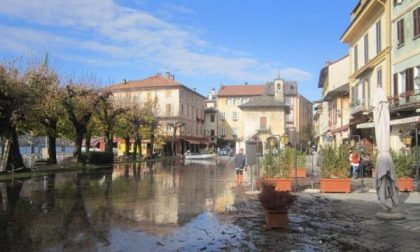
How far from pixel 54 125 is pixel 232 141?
8585 centimetres

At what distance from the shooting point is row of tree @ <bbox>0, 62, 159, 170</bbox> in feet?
99.2

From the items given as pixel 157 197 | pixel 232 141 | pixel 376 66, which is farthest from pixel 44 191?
pixel 232 141

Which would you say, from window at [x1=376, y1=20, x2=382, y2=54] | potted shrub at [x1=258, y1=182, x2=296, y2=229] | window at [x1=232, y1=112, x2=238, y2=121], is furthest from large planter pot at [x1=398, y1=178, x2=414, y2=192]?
window at [x1=232, y1=112, x2=238, y2=121]

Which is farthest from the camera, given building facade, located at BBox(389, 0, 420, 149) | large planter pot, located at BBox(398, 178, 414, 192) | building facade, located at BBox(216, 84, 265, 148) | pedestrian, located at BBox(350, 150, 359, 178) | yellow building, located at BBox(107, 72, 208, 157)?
building facade, located at BBox(216, 84, 265, 148)

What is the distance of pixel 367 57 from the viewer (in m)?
36.6

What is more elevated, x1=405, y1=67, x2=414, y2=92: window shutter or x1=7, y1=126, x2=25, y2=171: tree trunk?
x1=405, y1=67, x2=414, y2=92: window shutter

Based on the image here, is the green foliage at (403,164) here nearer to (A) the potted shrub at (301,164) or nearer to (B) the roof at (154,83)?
(A) the potted shrub at (301,164)

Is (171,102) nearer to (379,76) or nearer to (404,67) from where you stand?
(379,76)

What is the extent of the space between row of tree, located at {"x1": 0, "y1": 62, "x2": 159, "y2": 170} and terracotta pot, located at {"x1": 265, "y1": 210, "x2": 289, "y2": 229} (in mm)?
22771

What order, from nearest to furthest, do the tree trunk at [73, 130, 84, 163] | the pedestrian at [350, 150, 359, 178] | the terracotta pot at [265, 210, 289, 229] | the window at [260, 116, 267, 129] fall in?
the terracotta pot at [265, 210, 289, 229] < the pedestrian at [350, 150, 359, 178] < the tree trunk at [73, 130, 84, 163] < the window at [260, 116, 267, 129]

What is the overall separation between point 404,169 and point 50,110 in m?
26.0

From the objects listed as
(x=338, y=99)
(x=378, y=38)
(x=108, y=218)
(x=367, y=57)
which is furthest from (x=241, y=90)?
(x=108, y=218)

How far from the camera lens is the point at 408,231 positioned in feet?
34.1

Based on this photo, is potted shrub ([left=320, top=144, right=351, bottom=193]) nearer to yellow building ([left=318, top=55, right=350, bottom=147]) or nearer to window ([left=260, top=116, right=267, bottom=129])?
yellow building ([left=318, top=55, right=350, bottom=147])
